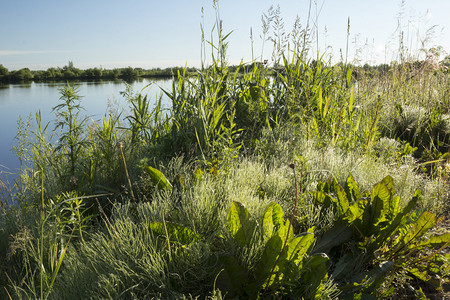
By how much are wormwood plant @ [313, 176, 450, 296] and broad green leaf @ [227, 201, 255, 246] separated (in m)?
0.47

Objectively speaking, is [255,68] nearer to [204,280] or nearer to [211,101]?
[211,101]

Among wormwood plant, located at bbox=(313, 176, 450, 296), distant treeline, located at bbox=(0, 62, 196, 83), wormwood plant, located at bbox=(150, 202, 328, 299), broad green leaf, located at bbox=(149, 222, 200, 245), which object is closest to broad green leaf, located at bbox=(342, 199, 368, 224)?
wormwood plant, located at bbox=(313, 176, 450, 296)

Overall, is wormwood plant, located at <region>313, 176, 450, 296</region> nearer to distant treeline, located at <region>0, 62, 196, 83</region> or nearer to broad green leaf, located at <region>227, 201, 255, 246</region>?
broad green leaf, located at <region>227, 201, 255, 246</region>

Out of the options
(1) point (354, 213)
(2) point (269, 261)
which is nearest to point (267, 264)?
(2) point (269, 261)

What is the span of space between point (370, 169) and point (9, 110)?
1284 centimetres

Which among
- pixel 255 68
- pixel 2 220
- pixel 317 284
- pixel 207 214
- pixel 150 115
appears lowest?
pixel 2 220

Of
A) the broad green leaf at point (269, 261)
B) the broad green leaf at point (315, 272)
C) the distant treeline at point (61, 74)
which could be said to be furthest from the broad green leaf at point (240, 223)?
the distant treeline at point (61, 74)

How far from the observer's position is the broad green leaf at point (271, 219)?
4.80 ft

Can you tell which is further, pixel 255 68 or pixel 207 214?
pixel 255 68

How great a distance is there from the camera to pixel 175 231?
1452 mm

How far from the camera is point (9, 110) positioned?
11.5 meters

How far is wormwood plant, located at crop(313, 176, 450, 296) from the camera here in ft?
5.19

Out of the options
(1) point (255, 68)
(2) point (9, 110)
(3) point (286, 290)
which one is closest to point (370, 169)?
(3) point (286, 290)

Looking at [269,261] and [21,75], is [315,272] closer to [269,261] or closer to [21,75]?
[269,261]
